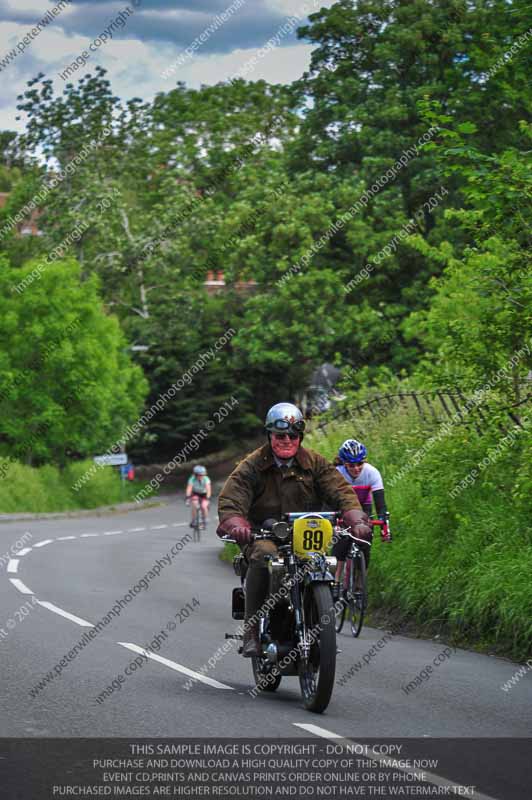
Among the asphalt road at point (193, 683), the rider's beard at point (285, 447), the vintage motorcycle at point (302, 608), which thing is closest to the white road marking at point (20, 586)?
the asphalt road at point (193, 683)

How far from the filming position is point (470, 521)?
47.8 feet

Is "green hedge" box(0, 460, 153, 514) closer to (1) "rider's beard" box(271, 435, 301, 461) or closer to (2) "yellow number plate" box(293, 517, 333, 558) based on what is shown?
(1) "rider's beard" box(271, 435, 301, 461)

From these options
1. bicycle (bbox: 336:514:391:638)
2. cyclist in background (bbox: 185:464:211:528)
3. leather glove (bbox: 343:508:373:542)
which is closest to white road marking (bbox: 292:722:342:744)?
leather glove (bbox: 343:508:373:542)

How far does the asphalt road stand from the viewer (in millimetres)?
8102

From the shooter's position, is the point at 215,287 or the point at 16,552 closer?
the point at 16,552

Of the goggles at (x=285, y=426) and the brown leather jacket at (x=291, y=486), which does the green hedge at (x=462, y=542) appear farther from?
the goggles at (x=285, y=426)

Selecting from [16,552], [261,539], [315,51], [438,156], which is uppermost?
[315,51]

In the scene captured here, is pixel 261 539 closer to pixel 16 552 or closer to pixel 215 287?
pixel 16 552

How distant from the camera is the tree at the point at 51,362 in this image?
50.5 m

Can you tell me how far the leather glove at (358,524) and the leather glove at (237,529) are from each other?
66 centimetres

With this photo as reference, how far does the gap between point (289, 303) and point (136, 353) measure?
19791mm

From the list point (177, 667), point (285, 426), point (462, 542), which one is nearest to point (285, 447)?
point (285, 426)

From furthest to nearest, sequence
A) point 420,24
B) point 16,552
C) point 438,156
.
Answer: point 420,24 → point 16,552 → point 438,156

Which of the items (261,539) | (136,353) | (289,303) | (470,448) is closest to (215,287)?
(136,353)
